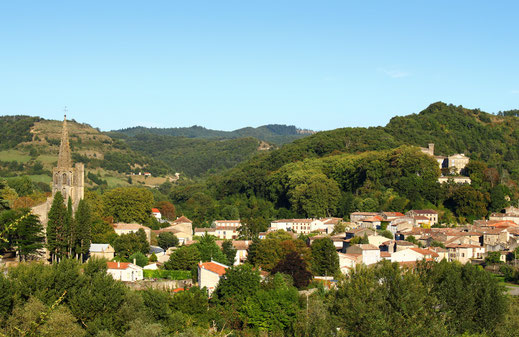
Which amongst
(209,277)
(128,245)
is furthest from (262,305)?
(128,245)

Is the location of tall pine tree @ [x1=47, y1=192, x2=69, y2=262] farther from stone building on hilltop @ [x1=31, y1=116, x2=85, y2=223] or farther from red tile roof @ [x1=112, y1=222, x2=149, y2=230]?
red tile roof @ [x1=112, y1=222, x2=149, y2=230]

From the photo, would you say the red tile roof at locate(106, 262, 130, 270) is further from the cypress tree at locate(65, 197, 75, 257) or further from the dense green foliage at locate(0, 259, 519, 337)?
the dense green foliage at locate(0, 259, 519, 337)

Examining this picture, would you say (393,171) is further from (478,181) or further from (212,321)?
(212,321)

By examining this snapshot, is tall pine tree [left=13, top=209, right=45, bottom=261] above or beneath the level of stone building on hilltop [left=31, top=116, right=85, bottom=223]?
beneath

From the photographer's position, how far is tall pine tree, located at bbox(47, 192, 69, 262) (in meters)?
42.1

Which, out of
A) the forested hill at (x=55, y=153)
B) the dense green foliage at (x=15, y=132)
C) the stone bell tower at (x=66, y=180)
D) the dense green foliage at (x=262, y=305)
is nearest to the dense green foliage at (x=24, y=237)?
the dense green foliage at (x=262, y=305)

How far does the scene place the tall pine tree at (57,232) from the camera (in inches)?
1656

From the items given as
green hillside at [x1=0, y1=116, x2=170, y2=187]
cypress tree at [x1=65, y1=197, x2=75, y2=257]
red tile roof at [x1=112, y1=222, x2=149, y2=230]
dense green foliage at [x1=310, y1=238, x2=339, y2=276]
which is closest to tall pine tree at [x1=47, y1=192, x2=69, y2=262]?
cypress tree at [x1=65, y1=197, x2=75, y2=257]

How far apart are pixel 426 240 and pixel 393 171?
65.1 ft

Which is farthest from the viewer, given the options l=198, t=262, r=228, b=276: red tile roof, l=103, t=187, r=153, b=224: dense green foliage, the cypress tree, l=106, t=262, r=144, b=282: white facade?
l=103, t=187, r=153, b=224: dense green foliage

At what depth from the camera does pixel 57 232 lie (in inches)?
1677

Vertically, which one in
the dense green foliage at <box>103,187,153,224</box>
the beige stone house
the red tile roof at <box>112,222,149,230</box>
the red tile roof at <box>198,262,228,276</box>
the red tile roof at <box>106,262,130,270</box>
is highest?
the dense green foliage at <box>103,187,153,224</box>

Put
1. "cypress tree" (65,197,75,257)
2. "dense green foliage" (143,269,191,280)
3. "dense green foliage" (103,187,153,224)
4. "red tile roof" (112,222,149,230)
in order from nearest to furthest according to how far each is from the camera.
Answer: "dense green foliage" (143,269,191,280)
"cypress tree" (65,197,75,257)
"red tile roof" (112,222,149,230)
"dense green foliage" (103,187,153,224)

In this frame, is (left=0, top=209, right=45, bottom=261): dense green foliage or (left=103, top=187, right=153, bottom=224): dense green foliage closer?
(left=0, top=209, right=45, bottom=261): dense green foliage
